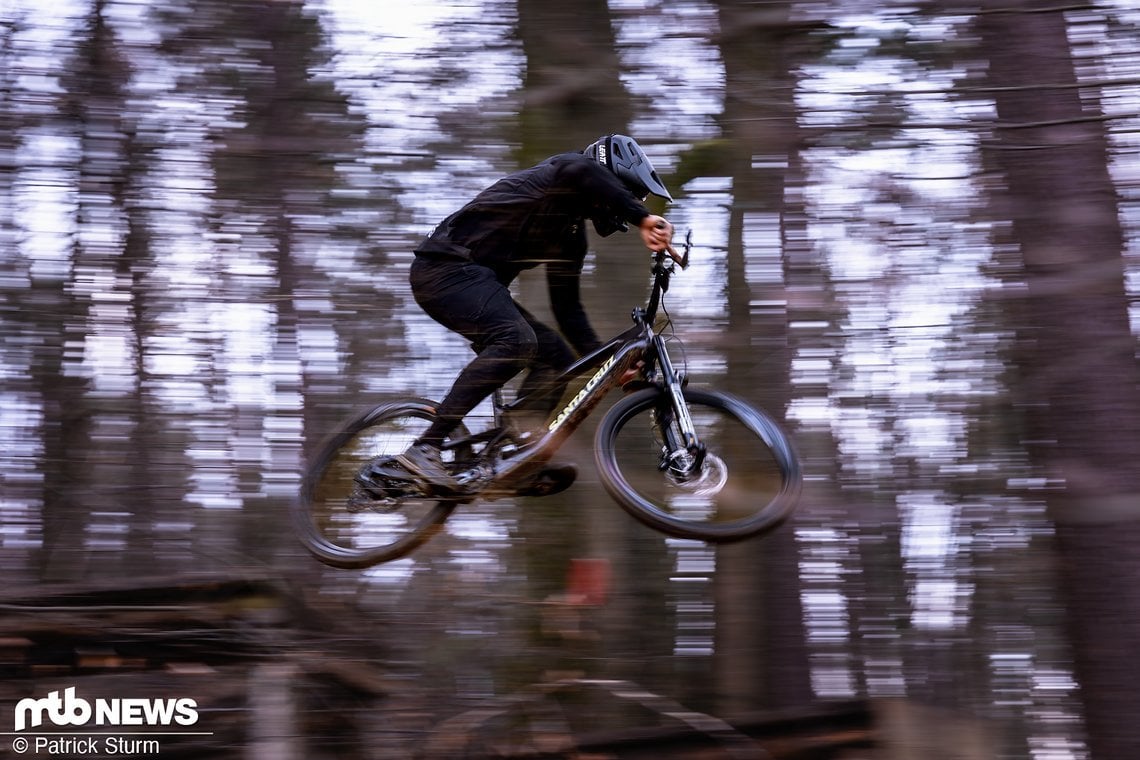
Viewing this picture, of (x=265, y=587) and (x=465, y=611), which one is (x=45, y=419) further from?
(x=465, y=611)

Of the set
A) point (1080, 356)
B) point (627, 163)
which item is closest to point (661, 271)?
point (627, 163)

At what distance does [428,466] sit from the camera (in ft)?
13.2

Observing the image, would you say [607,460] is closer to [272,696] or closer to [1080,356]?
[272,696]

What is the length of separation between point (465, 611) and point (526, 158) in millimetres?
2654

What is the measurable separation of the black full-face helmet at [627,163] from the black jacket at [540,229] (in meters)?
0.14

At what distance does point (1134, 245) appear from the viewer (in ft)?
19.9

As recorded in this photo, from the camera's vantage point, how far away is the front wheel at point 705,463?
3.80m

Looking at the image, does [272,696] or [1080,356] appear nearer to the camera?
[272,696]

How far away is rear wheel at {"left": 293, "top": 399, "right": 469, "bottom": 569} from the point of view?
4.28 m

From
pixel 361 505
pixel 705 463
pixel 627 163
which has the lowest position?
pixel 361 505

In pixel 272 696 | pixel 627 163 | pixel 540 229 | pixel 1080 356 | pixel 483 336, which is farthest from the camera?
pixel 1080 356

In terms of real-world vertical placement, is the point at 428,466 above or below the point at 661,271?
Answer: below

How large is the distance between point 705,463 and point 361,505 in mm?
1554

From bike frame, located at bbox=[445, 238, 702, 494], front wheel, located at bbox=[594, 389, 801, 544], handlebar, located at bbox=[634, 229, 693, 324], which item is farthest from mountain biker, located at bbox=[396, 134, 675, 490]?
front wheel, located at bbox=[594, 389, 801, 544]
